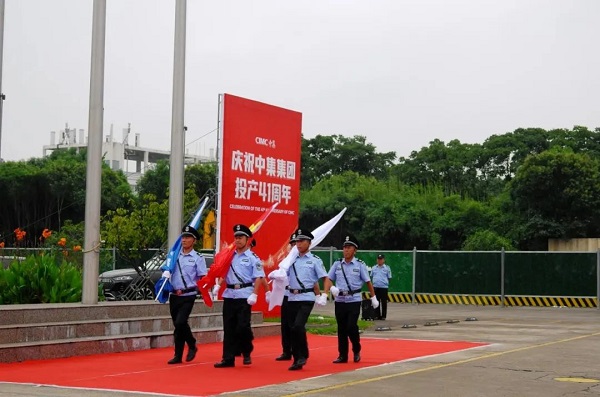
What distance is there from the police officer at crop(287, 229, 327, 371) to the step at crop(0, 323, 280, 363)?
3.44 m

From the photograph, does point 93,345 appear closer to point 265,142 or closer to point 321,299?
point 321,299

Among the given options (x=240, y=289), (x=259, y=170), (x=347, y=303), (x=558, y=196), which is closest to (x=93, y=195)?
(x=240, y=289)

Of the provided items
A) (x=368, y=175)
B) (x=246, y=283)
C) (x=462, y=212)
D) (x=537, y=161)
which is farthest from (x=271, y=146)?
(x=368, y=175)

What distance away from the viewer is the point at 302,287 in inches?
527

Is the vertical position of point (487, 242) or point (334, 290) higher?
point (487, 242)

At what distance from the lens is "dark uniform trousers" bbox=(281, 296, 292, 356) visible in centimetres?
1369

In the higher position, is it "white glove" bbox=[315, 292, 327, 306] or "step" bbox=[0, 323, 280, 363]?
"white glove" bbox=[315, 292, 327, 306]

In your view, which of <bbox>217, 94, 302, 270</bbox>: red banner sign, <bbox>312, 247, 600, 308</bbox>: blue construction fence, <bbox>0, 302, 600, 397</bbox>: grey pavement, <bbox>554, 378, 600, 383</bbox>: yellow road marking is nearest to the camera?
<bbox>0, 302, 600, 397</bbox>: grey pavement

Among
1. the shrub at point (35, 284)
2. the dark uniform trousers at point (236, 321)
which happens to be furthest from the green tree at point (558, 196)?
the dark uniform trousers at point (236, 321)

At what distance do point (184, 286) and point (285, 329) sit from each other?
5.38 ft

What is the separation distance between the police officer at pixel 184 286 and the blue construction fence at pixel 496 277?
66.3 ft

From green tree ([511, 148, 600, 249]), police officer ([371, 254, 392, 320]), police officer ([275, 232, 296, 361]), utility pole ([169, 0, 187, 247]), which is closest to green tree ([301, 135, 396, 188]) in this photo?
green tree ([511, 148, 600, 249])

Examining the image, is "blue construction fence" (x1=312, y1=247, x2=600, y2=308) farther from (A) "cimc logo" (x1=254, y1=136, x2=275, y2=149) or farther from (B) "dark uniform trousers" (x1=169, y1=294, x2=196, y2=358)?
(B) "dark uniform trousers" (x1=169, y1=294, x2=196, y2=358)

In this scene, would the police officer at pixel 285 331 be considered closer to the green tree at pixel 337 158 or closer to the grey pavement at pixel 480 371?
the grey pavement at pixel 480 371
